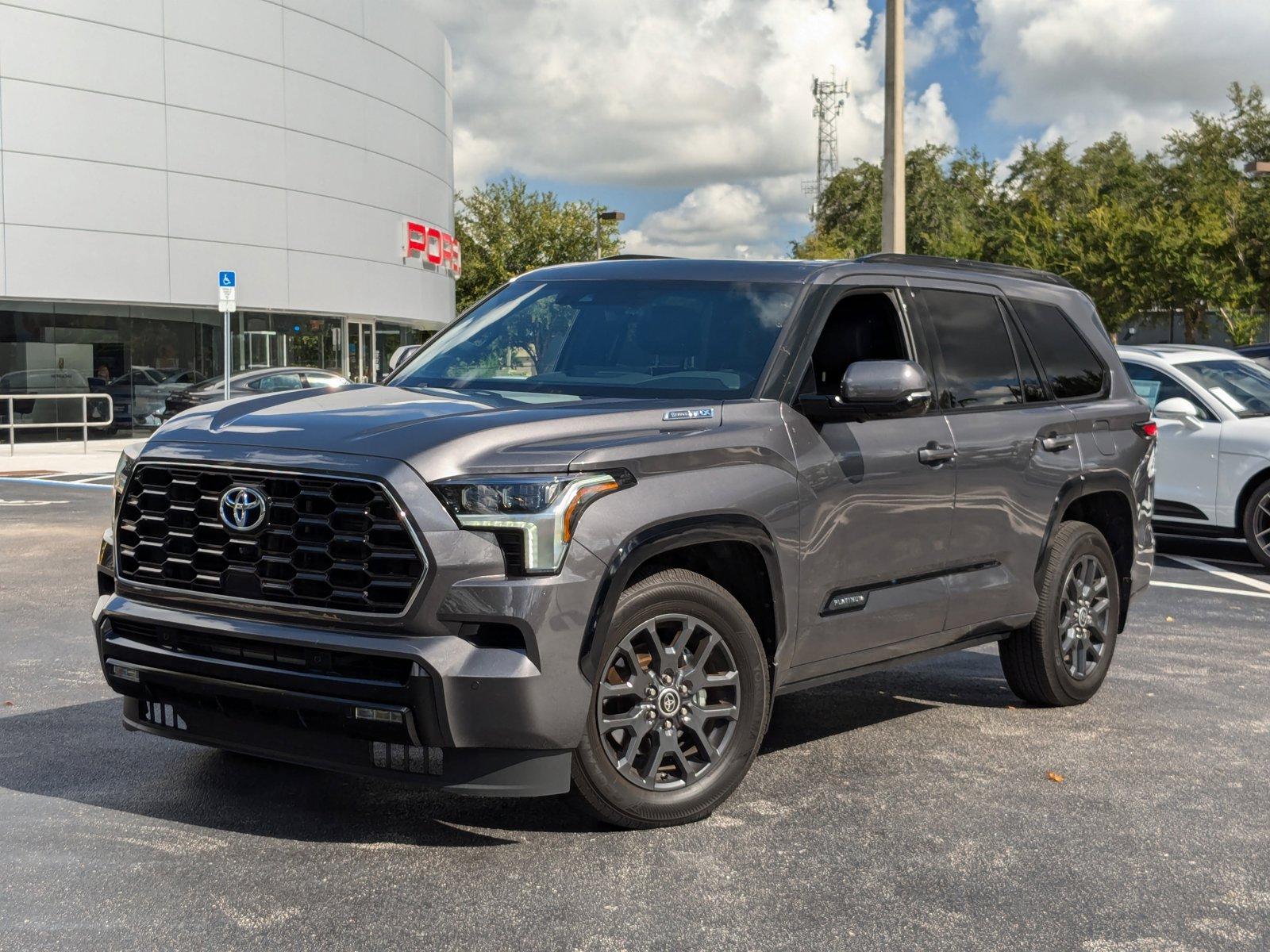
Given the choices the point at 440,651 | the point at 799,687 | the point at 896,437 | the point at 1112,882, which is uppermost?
the point at 896,437

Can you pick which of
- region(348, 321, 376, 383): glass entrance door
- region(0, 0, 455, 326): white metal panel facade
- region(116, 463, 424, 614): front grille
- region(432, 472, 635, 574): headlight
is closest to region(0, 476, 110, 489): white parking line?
region(0, 0, 455, 326): white metal panel facade

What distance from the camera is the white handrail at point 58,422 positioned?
93.9 ft

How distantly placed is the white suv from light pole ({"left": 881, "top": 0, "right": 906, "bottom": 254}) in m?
3.49

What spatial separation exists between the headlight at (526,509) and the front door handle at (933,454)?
1.86 m

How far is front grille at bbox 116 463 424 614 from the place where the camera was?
168 inches

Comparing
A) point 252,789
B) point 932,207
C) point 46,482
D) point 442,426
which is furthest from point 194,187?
point 932,207

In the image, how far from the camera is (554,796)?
208 inches

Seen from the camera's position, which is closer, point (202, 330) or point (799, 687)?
point (799, 687)

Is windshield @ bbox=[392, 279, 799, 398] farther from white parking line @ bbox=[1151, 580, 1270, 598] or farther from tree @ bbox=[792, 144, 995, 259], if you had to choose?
tree @ bbox=[792, 144, 995, 259]

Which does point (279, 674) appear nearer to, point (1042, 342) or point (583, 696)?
point (583, 696)

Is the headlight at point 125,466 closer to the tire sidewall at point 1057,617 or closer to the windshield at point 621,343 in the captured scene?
the windshield at point 621,343

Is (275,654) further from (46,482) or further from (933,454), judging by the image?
(46,482)

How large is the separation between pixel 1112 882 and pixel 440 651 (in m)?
2.13

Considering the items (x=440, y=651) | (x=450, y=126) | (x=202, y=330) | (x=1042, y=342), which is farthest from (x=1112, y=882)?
(x=450, y=126)
